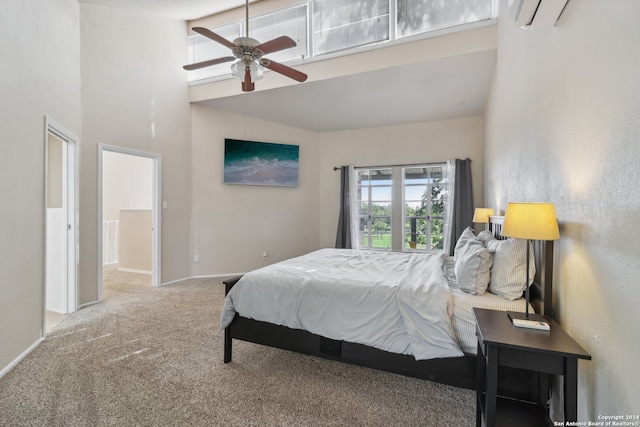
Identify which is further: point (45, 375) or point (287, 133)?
point (287, 133)

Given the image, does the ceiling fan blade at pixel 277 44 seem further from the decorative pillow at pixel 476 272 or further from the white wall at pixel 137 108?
the white wall at pixel 137 108

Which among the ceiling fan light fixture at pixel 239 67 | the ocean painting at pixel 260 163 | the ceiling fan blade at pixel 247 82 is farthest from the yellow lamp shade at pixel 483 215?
the ocean painting at pixel 260 163

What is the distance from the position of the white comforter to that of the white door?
2.42 metres

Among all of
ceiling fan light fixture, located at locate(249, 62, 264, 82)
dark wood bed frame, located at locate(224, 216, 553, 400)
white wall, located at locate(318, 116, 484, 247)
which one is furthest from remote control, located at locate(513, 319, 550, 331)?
white wall, located at locate(318, 116, 484, 247)

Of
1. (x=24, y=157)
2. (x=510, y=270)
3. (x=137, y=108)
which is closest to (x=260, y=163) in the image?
(x=137, y=108)

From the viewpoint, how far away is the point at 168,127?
487cm

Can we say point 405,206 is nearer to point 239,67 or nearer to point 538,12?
point 239,67

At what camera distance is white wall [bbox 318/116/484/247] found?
17.5ft

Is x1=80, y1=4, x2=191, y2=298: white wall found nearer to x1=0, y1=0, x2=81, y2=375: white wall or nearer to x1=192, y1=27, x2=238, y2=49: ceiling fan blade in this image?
x1=0, y1=0, x2=81, y2=375: white wall

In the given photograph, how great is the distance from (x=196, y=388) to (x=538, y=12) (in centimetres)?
298

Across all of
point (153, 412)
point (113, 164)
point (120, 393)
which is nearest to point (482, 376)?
point (153, 412)

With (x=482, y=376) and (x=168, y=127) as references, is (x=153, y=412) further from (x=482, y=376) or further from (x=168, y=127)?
(x=168, y=127)

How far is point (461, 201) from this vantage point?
17.3 ft

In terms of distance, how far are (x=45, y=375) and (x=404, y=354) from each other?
2532mm
